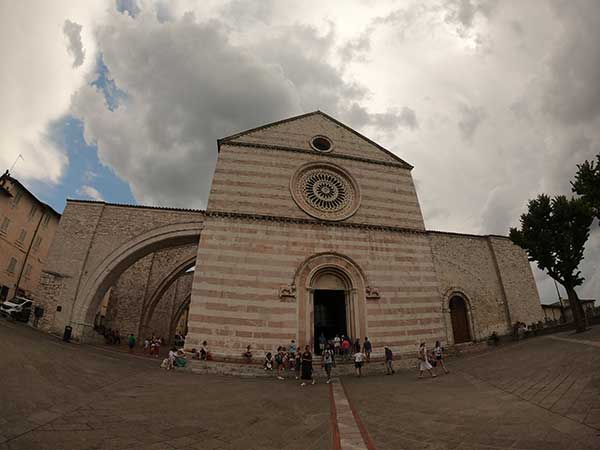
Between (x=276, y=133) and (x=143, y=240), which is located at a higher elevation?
(x=276, y=133)

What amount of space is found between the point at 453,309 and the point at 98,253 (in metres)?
19.4

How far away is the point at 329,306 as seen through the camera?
14633mm

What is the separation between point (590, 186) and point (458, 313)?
980cm

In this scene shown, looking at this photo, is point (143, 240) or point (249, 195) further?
point (143, 240)

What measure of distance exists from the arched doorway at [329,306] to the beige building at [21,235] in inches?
778

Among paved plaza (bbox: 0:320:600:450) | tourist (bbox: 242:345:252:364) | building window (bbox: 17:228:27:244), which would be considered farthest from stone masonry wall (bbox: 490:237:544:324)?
building window (bbox: 17:228:27:244)

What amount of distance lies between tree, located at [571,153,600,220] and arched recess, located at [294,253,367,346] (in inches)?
326

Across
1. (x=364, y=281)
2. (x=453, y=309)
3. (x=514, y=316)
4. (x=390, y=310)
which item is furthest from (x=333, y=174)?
(x=514, y=316)

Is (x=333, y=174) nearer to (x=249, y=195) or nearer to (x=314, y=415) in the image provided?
(x=249, y=195)

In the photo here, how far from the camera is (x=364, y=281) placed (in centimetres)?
1365

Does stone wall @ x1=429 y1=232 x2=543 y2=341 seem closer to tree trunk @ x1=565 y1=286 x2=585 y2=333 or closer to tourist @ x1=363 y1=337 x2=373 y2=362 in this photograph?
tree trunk @ x1=565 y1=286 x2=585 y2=333

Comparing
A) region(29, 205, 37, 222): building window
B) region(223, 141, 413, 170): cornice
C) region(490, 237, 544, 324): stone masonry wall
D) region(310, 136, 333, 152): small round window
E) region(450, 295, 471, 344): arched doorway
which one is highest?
region(310, 136, 333, 152): small round window

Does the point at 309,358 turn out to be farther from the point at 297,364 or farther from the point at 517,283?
the point at 517,283

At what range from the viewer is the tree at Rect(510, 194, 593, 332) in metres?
13.6
